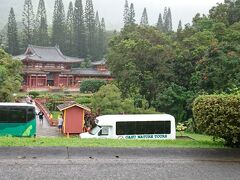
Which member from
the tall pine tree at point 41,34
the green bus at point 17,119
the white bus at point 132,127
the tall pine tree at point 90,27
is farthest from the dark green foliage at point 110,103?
the tall pine tree at point 90,27

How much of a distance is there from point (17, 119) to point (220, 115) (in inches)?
614

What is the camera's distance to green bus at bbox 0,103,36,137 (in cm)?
2109

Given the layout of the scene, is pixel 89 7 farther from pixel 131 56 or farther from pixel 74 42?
pixel 131 56

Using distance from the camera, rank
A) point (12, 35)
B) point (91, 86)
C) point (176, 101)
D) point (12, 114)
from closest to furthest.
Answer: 1. point (12, 114)
2. point (176, 101)
3. point (91, 86)
4. point (12, 35)

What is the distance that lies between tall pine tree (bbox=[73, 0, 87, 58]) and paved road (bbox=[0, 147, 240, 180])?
80346 mm

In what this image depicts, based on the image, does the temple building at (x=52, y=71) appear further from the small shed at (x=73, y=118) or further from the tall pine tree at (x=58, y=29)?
the small shed at (x=73, y=118)

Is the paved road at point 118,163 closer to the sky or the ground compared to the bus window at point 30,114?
closer to the sky

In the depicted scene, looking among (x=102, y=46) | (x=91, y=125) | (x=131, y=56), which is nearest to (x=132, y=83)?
Result: (x=131, y=56)

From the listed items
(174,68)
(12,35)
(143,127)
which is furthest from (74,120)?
(12,35)

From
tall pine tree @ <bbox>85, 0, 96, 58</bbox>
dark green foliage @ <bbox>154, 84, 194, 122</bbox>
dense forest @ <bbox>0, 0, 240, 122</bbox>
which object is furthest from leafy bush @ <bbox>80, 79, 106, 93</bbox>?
tall pine tree @ <bbox>85, 0, 96, 58</bbox>

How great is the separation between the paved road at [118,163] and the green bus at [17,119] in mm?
13886

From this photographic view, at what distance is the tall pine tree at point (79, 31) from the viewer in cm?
8676

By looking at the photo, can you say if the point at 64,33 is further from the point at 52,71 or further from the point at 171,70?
the point at 171,70

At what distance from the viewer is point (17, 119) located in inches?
843
